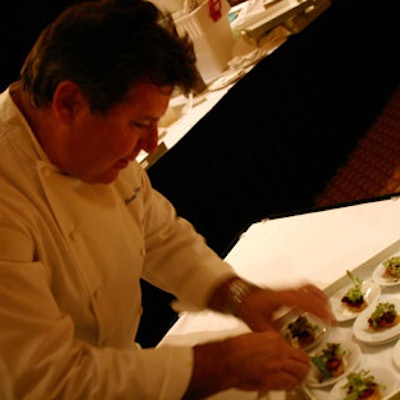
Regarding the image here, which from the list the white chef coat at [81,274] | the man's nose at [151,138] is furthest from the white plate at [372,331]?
the man's nose at [151,138]

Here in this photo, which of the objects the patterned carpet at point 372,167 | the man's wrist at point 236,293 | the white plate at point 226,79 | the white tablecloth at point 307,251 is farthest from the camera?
the patterned carpet at point 372,167

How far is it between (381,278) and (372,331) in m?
0.19

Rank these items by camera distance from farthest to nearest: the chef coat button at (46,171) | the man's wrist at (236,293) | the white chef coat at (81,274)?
the man's wrist at (236,293) < the chef coat button at (46,171) < the white chef coat at (81,274)

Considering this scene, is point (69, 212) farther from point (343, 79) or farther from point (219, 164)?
point (343, 79)

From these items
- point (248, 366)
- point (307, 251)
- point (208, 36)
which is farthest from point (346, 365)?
point (208, 36)

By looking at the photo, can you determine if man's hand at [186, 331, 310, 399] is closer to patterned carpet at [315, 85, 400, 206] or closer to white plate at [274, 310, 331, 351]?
white plate at [274, 310, 331, 351]

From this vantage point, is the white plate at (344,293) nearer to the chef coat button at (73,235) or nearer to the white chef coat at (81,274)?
the white chef coat at (81,274)

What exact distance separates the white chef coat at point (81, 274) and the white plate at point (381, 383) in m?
0.32

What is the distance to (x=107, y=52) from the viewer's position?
3.32ft

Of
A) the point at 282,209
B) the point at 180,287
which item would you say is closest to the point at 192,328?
the point at 180,287

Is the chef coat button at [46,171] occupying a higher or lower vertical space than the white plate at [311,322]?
higher

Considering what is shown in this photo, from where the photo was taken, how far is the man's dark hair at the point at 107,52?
1.02 metres

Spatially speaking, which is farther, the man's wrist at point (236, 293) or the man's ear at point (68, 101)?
the man's wrist at point (236, 293)

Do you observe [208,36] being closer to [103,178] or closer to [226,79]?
[226,79]
